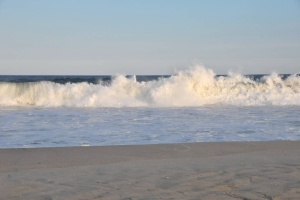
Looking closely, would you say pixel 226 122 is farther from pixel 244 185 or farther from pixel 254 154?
pixel 244 185

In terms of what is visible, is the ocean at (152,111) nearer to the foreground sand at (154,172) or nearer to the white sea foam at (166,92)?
the white sea foam at (166,92)

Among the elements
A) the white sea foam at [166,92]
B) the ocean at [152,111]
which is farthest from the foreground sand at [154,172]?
the white sea foam at [166,92]

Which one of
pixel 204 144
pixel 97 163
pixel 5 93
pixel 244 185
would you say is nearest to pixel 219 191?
pixel 244 185

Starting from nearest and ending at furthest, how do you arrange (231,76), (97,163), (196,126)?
(97,163)
(196,126)
(231,76)

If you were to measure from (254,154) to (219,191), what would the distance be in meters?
2.93

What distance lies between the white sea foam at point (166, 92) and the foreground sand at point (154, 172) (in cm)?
1305

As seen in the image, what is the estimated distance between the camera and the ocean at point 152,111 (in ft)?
32.0

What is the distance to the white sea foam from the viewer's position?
2230 cm

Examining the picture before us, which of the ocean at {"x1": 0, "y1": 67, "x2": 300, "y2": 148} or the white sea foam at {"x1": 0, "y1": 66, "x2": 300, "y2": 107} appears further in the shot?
the white sea foam at {"x1": 0, "y1": 66, "x2": 300, "y2": 107}

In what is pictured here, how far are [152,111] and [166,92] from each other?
667cm

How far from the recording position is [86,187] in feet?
15.5

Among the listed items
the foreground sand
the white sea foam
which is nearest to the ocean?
the white sea foam

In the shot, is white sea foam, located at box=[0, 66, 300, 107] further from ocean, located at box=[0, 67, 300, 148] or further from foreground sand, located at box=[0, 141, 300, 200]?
foreground sand, located at box=[0, 141, 300, 200]

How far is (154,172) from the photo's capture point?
5.57 metres
